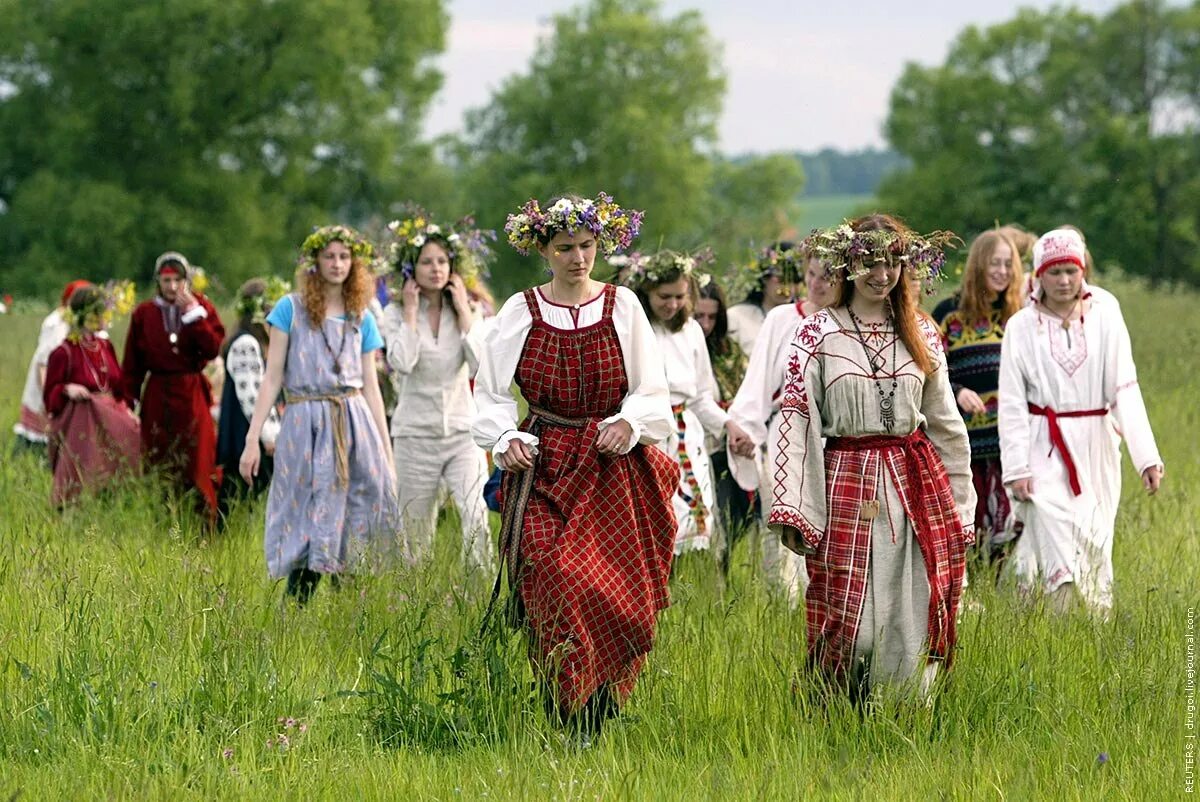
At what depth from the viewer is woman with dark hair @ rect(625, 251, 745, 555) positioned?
8.91 m

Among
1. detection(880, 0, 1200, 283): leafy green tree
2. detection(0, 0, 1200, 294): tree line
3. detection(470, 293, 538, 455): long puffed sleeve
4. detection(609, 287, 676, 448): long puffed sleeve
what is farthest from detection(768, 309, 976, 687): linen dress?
detection(880, 0, 1200, 283): leafy green tree

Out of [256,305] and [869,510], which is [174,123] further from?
[869,510]

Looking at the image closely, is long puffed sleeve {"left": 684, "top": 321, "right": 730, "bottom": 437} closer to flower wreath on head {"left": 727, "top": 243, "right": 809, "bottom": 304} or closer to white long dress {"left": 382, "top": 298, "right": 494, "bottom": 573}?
flower wreath on head {"left": 727, "top": 243, "right": 809, "bottom": 304}

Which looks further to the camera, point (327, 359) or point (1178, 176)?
point (1178, 176)

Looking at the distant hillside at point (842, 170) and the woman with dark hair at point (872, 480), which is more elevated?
the distant hillside at point (842, 170)

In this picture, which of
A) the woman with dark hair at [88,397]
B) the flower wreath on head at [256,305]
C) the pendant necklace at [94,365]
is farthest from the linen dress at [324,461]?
the pendant necklace at [94,365]

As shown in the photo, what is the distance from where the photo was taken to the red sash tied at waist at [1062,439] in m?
8.13

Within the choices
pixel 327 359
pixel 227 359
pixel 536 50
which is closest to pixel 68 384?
pixel 227 359

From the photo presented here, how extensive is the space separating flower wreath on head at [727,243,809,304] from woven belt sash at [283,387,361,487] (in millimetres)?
2804

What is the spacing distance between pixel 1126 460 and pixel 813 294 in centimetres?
568

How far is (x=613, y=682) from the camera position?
620 cm

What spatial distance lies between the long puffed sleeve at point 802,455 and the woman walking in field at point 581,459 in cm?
49

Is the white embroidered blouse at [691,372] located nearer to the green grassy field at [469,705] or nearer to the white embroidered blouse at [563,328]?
the green grassy field at [469,705]

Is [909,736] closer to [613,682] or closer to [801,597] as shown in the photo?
[613,682]
